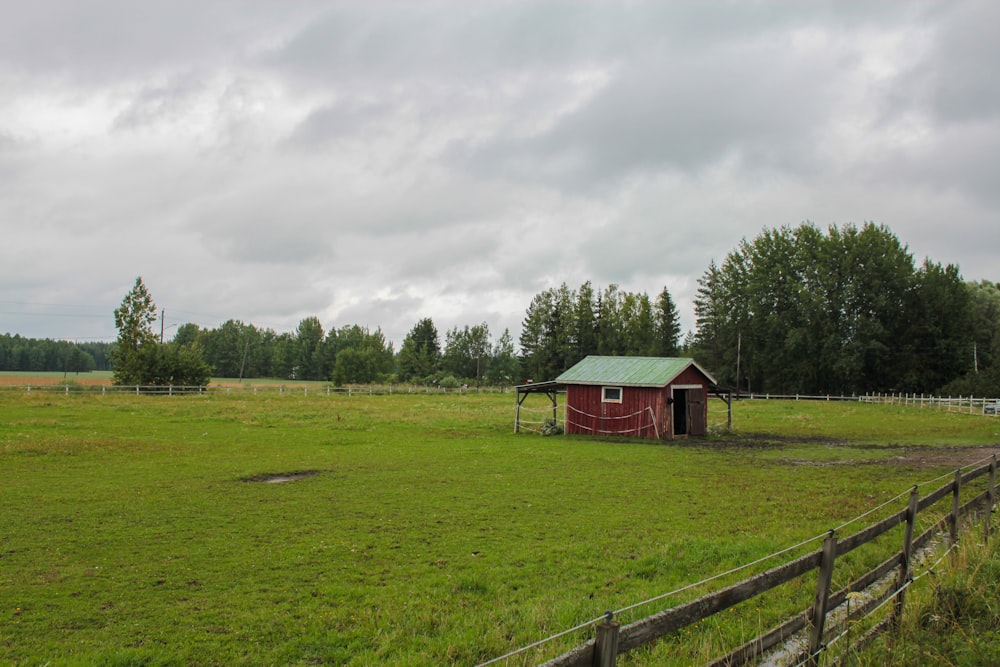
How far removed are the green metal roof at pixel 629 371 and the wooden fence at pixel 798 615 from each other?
21.4m

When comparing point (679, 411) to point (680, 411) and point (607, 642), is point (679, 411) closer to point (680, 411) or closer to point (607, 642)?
point (680, 411)

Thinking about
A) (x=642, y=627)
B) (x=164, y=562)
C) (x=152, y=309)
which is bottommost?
(x=164, y=562)

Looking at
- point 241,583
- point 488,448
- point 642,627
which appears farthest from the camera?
A: point 488,448

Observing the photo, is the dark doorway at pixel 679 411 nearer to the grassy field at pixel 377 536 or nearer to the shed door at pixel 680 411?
the shed door at pixel 680 411

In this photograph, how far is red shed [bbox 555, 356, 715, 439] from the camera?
1167 inches

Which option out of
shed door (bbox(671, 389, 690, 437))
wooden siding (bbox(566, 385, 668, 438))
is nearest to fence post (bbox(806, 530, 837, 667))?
wooden siding (bbox(566, 385, 668, 438))

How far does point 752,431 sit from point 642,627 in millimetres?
32470

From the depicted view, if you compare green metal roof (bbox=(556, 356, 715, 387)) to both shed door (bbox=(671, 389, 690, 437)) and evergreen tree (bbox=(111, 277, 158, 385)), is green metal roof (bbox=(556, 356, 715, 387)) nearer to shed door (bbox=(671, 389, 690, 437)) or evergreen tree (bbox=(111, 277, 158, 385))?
shed door (bbox=(671, 389, 690, 437))

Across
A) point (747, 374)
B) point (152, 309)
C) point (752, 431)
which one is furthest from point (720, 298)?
point (152, 309)

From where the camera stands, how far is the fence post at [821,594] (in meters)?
5.27

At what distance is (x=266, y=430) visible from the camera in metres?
29.8

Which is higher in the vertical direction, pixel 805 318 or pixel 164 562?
pixel 805 318

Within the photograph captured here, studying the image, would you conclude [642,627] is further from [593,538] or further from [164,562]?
[164,562]

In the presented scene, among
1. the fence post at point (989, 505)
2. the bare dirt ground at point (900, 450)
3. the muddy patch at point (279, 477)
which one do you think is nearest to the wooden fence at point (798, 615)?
the fence post at point (989, 505)
